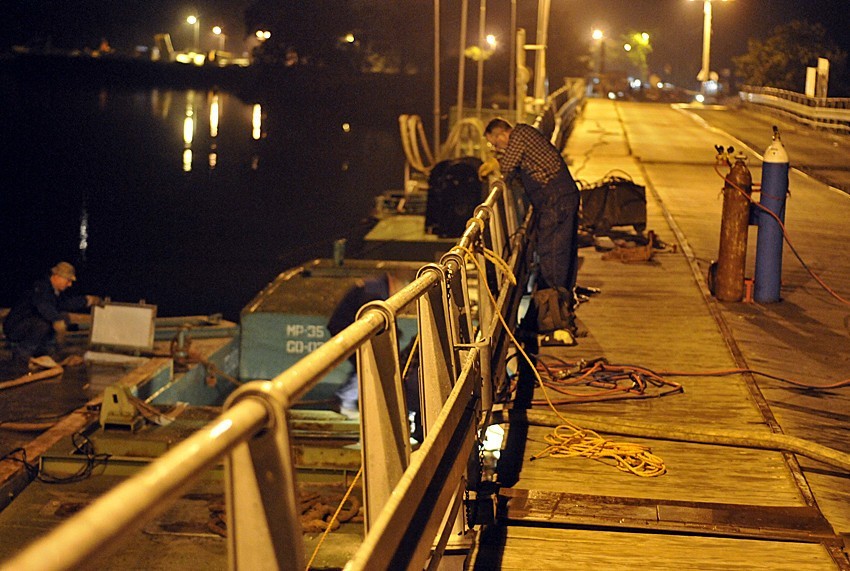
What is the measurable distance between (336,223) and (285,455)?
67.2 m

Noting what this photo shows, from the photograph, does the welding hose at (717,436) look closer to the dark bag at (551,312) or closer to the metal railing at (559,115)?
the dark bag at (551,312)

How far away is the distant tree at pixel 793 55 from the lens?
76.9m

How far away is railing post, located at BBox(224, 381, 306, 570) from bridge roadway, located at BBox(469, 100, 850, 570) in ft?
9.11

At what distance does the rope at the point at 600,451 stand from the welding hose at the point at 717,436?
0.37 feet

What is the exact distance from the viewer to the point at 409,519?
386cm

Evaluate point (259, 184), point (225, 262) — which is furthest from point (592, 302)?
point (259, 184)

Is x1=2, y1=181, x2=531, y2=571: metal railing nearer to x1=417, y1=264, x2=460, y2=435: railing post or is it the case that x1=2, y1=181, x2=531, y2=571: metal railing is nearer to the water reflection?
x1=417, y1=264, x2=460, y2=435: railing post

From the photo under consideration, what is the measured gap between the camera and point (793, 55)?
78.8 m

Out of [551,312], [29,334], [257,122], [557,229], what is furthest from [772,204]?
[257,122]

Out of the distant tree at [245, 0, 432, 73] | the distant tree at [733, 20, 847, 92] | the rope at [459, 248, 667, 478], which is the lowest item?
the rope at [459, 248, 667, 478]

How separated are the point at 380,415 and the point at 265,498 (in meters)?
1.16

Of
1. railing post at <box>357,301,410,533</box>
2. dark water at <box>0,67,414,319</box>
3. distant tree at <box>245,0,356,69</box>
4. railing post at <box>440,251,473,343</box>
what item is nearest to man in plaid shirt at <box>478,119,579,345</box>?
railing post at <box>440,251,473,343</box>

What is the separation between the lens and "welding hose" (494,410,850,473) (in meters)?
6.65

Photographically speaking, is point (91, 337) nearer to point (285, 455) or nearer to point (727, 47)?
point (285, 455)
